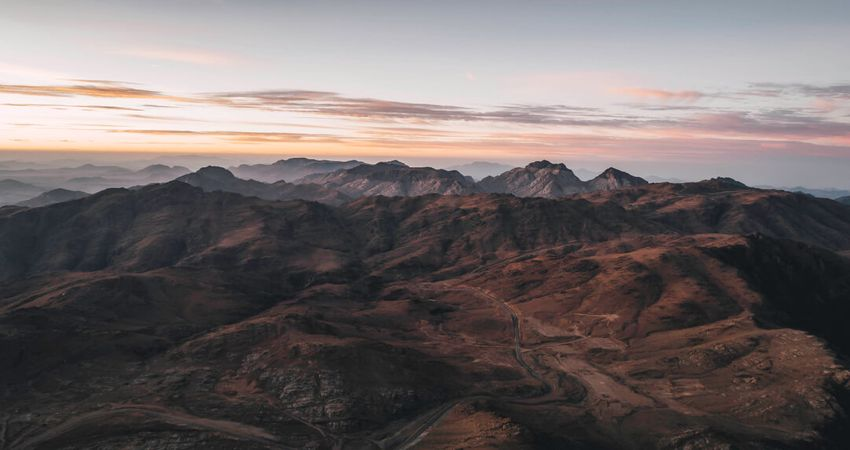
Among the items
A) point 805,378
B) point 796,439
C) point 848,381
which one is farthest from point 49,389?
point 848,381

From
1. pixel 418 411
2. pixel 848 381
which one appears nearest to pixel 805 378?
pixel 848 381

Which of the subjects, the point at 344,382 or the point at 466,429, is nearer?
the point at 466,429

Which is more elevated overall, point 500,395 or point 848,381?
point 848,381

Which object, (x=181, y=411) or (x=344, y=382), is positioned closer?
(x=181, y=411)

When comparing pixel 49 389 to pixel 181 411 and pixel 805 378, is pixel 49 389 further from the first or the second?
pixel 805 378

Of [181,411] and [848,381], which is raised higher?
[848,381]

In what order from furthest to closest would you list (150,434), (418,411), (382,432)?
(418,411) → (382,432) → (150,434)

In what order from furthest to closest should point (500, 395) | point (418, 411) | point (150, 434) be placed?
1. point (500, 395)
2. point (418, 411)
3. point (150, 434)

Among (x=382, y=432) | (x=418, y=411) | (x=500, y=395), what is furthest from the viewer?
(x=500, y=395)

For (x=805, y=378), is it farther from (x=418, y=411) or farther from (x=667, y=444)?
(x=418, y=411)
